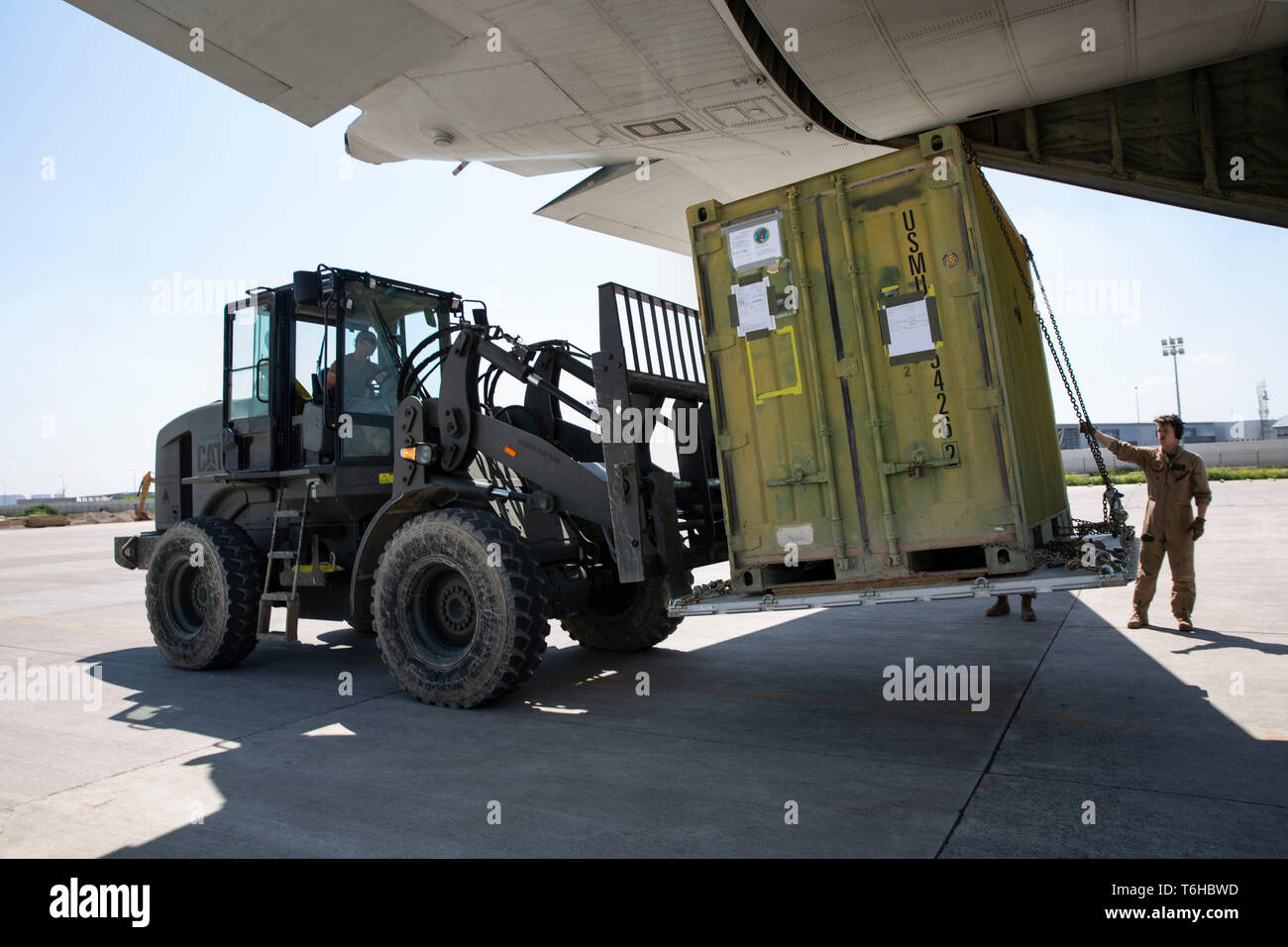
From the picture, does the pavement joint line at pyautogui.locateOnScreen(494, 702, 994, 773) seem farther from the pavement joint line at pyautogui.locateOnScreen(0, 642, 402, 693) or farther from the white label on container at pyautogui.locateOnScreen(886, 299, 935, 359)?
the white label on container at pyautogui.locateOnScreen(886, 299, 935, 359)

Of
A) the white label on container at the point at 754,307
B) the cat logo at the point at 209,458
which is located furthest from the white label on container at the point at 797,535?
the cat logo at the point at 209,458

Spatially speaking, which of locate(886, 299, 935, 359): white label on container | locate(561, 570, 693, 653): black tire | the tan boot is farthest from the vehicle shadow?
locate(886, 299, 935, 359): white label on container

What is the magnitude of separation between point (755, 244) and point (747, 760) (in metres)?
2.99

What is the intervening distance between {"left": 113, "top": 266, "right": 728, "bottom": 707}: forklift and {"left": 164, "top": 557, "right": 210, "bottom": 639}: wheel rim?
0.02m

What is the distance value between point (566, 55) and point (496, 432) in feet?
12.7

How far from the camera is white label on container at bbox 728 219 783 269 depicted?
4.91 meters

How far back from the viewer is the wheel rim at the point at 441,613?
6.06m

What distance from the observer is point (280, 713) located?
5.99 m

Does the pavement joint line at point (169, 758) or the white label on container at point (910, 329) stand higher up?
the white label on container at point (910, 329)

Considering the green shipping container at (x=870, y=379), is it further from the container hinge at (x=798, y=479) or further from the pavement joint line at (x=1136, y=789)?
the pavement joint line at (x=1136, y=789)

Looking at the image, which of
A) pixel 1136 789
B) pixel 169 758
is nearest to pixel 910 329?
pixel 1136 789

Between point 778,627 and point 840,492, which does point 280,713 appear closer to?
point 840,492

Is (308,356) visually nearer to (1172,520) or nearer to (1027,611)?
(1027,611)
